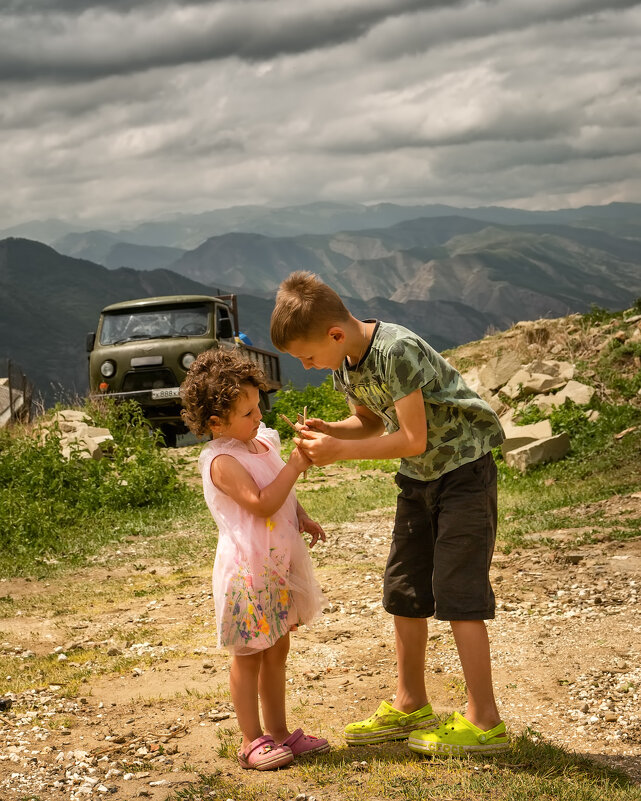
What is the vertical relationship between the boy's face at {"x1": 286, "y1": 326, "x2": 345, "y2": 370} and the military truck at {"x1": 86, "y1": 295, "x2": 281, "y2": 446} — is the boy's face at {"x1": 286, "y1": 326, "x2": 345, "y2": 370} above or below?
below

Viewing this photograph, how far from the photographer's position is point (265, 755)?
10.2ft

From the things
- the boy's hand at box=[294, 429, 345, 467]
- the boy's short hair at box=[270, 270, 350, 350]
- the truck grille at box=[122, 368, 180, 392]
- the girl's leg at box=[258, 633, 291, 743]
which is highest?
the truck grille at box=[122, 368, 180, 392]

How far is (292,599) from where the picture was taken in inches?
127

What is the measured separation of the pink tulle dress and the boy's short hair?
470 mm

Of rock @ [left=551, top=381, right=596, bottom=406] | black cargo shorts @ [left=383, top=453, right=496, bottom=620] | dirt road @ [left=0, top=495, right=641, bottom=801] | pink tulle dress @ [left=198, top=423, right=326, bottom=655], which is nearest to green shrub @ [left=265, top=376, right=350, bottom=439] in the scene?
rock @ [left=551, top=381, right=596, bottom=406]

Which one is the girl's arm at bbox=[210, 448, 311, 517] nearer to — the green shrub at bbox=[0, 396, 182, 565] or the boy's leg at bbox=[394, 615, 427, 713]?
the boy's leg at bbox=[394, 615, 427, 713]

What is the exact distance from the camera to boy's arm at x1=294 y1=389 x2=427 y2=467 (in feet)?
9.73

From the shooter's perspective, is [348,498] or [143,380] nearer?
[348,498]

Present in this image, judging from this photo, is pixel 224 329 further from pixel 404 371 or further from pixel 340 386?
pixel 404 371

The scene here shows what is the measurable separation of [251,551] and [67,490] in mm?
7257

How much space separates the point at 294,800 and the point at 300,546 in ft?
2.75

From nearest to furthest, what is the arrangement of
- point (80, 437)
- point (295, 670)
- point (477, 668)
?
1. point (477, 668)
2. point (295, 670)
3. point (80, 437)

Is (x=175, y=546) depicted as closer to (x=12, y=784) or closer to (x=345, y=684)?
(x=345, y=684)

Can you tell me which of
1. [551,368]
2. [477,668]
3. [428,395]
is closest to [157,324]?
[551,368]
